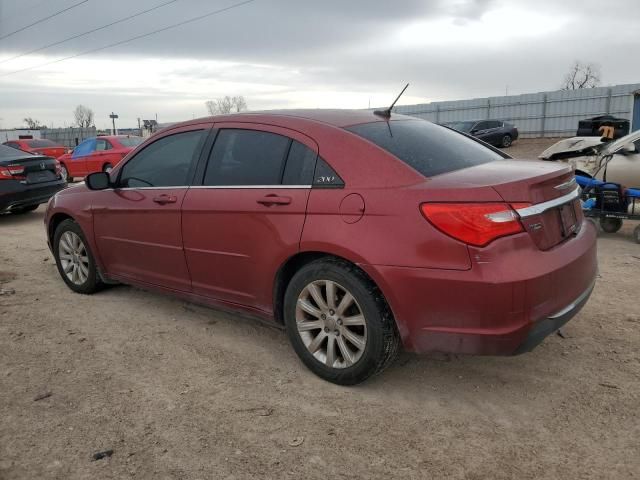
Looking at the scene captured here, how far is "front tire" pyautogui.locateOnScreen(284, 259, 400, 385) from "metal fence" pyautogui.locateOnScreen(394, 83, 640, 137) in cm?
2906

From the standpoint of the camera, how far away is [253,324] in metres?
4.34

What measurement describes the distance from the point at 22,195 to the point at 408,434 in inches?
356

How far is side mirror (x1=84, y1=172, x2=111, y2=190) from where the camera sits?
181 inches

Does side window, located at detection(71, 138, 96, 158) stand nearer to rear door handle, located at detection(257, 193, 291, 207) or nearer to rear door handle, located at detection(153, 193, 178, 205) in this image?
rear door handle, located at detection(153, 193, 178, 205)

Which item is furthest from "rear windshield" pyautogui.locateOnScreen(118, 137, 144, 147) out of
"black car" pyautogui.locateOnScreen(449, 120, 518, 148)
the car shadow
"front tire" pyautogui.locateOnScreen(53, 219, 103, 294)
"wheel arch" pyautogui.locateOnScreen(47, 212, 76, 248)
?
"black car" pyautogui.locateOnScreen(449, 120, 518, 148)

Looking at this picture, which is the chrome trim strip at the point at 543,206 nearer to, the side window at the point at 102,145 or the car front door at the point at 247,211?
the car front door at the point at 247,211

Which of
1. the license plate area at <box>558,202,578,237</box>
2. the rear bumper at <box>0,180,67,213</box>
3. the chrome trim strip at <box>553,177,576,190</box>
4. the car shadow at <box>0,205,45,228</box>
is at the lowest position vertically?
the car shadow at <box>0,205,45,228</box>

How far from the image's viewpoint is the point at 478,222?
8.82 ft

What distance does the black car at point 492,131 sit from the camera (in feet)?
81.5

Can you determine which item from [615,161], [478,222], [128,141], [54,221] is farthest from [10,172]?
[615,161]

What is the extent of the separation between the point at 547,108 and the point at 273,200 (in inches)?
1235

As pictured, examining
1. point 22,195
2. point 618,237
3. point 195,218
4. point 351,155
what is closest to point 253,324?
point 195,218

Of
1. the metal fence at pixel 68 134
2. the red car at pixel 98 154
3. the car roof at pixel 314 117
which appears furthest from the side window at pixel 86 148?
the metal fence at pixel 68 134

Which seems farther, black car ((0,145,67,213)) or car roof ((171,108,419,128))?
black car ((0,145,67,213))
